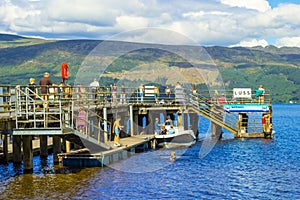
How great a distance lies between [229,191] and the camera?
87.6 feet

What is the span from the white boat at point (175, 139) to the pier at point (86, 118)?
89 centimetres

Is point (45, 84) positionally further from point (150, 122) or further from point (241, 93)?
point (241, 93)

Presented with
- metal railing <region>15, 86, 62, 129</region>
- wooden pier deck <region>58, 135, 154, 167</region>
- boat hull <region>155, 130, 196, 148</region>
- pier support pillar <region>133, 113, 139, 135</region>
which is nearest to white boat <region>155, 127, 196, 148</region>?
boat hull <region>155, 130, 196, 148</region>

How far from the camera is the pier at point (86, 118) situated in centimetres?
2764

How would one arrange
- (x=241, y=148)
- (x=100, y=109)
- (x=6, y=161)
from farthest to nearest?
1. (x=241, y=148)
2. (x=100, y=109)
3. (x=6, y=161)

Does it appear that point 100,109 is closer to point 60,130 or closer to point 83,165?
point 83,165

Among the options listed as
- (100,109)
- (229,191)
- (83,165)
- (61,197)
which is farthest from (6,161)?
(229,191)

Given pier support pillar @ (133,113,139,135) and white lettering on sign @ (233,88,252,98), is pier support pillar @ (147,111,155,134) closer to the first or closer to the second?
pier support pillar @ (133,113,139,135)

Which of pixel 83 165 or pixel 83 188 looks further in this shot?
pixel 83 165

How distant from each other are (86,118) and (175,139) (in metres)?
13.0

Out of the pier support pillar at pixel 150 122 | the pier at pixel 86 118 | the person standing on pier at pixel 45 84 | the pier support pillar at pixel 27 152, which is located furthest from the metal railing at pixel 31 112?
the pier support pillar at pixel 150 122

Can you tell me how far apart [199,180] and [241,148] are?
17180 mm

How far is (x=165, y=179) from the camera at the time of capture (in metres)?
29.7

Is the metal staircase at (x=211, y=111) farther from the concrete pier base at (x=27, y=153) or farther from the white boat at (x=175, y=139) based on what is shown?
the concrete pier base at (x=27, y=153)
